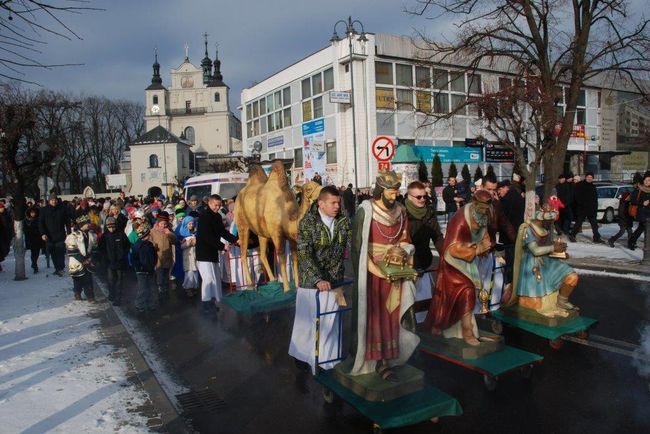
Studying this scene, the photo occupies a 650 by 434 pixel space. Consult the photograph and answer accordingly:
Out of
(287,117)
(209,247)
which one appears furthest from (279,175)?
(287,117)

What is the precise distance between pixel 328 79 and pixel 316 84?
149 centimetres

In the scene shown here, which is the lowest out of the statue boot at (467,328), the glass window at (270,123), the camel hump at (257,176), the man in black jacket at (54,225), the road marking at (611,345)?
the road marking at (611,345)

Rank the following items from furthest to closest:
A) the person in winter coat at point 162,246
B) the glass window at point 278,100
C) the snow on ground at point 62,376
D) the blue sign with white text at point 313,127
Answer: the glass window at point 278,100 → the blue sign with white text at point 313,127 → the person in winter coat at point 162,246 → the snow on ground at point 62,376

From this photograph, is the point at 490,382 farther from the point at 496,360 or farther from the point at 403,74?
the point at 403,74

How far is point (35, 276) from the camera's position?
13.5 meters

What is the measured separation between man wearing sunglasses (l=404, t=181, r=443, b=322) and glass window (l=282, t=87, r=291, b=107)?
3231 cm

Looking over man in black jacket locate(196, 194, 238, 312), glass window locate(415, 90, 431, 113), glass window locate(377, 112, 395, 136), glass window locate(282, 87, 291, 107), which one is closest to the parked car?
glass window locate(415, 90, 431, 113)

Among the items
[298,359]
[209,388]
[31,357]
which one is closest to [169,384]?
[209,388]

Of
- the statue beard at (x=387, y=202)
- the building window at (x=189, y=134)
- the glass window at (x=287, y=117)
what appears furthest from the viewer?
the building window at (x=189, y=134)

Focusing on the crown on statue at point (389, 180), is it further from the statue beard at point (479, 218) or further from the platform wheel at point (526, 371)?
the platform wheel at point (526, 371)

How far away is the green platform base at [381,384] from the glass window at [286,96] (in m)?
34.9

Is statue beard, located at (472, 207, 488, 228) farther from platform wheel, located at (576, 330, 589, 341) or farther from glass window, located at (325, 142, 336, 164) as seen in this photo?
glass window, located at (325, 142, 336, 164)

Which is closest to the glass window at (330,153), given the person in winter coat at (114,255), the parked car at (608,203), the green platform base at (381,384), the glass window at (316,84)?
the glass window at (316,84)

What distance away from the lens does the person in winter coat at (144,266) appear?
9.12m
